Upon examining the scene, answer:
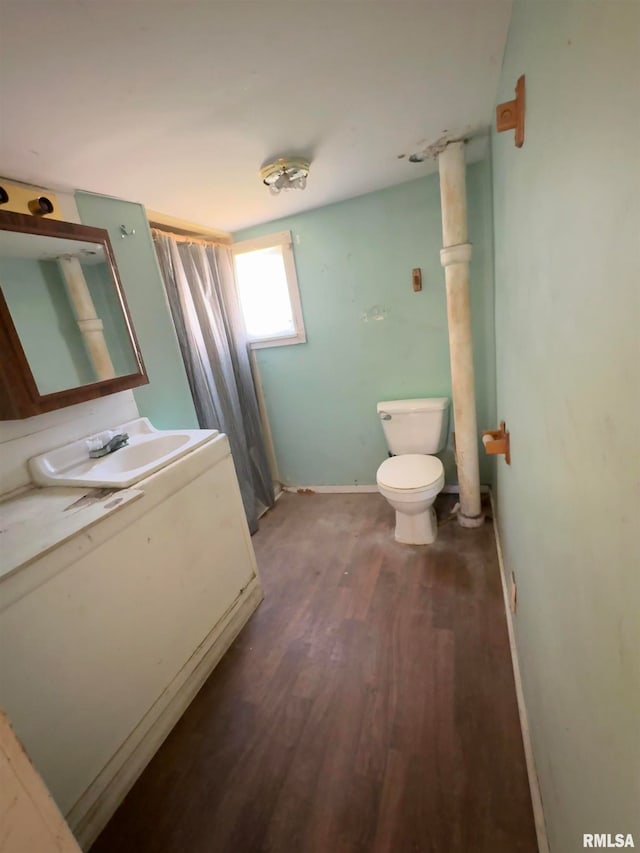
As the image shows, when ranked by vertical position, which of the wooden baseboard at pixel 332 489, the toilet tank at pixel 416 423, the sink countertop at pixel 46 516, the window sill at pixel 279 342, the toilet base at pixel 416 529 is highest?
the window sill at pixel 279 342

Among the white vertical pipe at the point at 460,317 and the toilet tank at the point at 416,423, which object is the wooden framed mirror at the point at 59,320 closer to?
the toilet tank at the point at 416,423

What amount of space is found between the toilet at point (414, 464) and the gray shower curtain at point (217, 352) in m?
0.97

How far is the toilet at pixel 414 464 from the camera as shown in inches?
73.5

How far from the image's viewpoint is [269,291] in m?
2.53

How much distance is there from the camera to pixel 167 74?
95 cm

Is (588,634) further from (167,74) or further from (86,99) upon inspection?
(86,99)

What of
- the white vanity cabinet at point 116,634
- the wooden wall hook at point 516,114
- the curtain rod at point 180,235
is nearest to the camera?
the wooden wall hook at point 516,114

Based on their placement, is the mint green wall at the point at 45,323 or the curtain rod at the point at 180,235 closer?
the mint green wall at the point at 45,323

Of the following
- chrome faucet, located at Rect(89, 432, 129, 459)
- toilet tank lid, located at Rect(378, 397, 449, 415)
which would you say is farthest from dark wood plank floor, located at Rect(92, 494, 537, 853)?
chrome faucet, located at Rect(89, 432, 129, 459)

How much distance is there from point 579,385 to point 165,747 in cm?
169

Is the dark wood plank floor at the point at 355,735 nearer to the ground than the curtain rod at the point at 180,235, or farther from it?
nearer to the ground

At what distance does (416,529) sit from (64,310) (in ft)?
6.63

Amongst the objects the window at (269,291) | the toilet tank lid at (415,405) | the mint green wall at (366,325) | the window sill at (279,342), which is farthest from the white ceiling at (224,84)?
the toilet tank lid at (415,405)

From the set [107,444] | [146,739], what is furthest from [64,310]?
[146,739]
